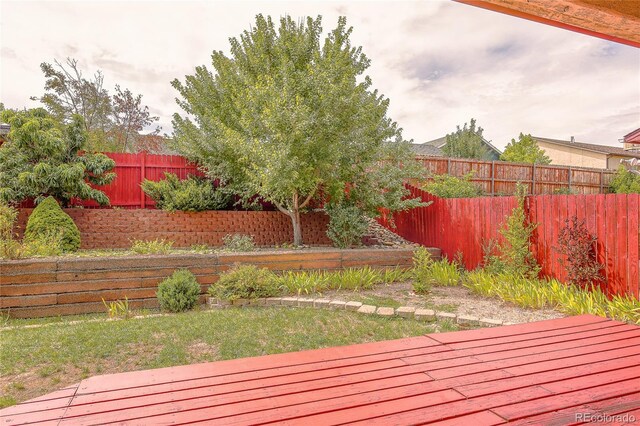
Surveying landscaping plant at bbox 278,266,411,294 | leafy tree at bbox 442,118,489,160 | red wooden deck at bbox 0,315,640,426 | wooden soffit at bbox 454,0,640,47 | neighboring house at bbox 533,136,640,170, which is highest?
neighboring house at bbox 533,136,640,170

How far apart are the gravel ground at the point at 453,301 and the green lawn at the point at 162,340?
646 millimetres

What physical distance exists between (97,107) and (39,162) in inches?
429

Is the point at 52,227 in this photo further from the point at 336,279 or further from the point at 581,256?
the point at 581,256

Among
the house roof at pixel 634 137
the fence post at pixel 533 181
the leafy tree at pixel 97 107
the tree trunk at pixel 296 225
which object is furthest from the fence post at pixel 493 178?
the leafy tree at pixel 97 107

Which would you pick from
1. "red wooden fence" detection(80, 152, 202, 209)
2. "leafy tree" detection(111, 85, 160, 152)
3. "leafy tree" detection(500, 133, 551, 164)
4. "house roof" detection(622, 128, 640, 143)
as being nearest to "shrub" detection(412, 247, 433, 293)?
"red wooden fence" detection(80, 152, 202, 209)

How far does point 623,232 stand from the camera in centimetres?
447

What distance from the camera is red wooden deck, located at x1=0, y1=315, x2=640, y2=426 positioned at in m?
1.52

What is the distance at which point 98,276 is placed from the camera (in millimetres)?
5227

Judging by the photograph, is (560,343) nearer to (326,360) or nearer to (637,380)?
(637,380)

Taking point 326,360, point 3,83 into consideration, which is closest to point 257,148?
point 3,83

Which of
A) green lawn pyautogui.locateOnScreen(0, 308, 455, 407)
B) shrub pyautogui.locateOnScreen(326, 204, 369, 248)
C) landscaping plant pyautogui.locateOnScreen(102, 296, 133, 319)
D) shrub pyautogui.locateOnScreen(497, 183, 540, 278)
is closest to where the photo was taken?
green lawn pyautogui.locateOnScreen(0, 308, 455, 407)

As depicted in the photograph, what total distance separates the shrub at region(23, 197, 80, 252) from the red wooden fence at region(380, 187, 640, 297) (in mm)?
6667

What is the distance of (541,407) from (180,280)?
4.52 m

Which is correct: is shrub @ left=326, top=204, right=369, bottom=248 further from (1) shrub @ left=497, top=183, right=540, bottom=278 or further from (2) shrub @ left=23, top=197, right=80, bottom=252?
(2) shrub @ left=23, top=197, right=80, bottom=252
